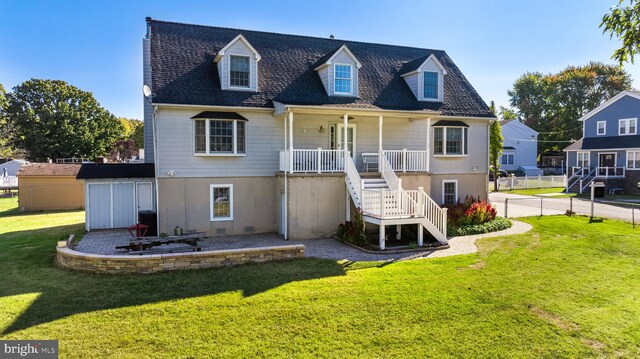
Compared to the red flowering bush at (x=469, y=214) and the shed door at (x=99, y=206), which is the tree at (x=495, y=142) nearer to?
the red flowering bush at (x=469, y=214)

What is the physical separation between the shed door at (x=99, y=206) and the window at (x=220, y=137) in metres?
5.51

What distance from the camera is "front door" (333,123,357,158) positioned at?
17203 millimetres

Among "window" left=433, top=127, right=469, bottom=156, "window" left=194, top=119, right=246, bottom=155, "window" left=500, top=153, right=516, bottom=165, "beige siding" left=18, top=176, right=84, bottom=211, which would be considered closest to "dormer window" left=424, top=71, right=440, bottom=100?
"window" left=433, top=127, right=469, bottom=156

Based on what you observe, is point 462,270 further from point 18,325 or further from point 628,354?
point 18,325

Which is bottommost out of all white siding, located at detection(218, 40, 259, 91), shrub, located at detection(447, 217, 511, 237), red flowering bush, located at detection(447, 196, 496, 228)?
shrub, located at detection(447, 217, 511, 237)

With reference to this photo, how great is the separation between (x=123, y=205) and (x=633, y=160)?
36890mm

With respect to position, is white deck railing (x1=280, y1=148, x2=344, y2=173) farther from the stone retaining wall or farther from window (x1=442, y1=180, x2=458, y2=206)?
window (x1=442, y1=180, x2=458, y2=206)

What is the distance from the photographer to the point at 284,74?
1750 centimetres

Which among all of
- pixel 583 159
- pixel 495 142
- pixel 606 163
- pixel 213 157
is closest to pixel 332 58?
pixel 213 157

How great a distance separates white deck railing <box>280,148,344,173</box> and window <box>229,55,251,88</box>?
3.47 metres

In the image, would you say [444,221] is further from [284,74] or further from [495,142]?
[495,142]

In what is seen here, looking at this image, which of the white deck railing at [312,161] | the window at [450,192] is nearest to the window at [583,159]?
the window at [450,192]

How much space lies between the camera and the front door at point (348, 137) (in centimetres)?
1720

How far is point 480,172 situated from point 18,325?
1896 cm
